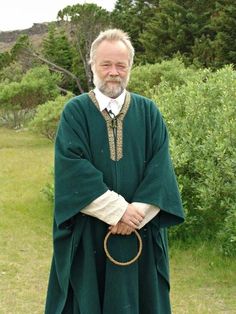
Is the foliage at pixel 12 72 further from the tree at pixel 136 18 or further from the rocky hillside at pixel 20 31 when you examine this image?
the rocky hillside at pixel 20 31

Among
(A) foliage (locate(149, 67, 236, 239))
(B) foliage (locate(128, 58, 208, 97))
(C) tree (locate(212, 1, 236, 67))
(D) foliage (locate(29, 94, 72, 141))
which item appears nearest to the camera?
(A) foliage (locate(149, 67, 236, 239))

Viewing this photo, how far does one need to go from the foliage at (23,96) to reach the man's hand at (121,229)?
15.7 meters

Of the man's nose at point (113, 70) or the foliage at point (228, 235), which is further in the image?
the foliage at point (228, 235)

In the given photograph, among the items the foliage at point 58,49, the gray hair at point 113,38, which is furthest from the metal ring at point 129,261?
the foliage at point 58,49

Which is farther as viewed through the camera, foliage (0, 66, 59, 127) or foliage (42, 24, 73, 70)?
foliage (42, 24, 73, 70)

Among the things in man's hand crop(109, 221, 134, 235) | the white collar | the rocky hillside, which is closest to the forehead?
the white collar

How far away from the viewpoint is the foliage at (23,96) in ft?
59.7

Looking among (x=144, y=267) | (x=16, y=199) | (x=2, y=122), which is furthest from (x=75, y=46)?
(x=144, y=267)

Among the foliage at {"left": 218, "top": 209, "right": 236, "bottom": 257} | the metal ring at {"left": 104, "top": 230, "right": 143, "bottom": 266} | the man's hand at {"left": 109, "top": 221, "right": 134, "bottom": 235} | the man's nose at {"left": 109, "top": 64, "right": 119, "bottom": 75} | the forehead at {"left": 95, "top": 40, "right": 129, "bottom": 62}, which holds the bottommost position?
the foliage at {"left": 218, "top": 209, "right": 236, "bottom": 257}

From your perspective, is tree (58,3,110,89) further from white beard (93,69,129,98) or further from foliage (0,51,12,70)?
white beard (93,69,129,98)

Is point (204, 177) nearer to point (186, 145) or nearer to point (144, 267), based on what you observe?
point (186, 145)

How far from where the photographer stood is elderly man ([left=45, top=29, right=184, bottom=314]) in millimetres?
2652

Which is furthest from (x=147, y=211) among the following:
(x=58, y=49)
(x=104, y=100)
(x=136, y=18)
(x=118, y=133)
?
(x=58, y=49)

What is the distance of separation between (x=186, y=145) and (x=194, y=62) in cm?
1493
